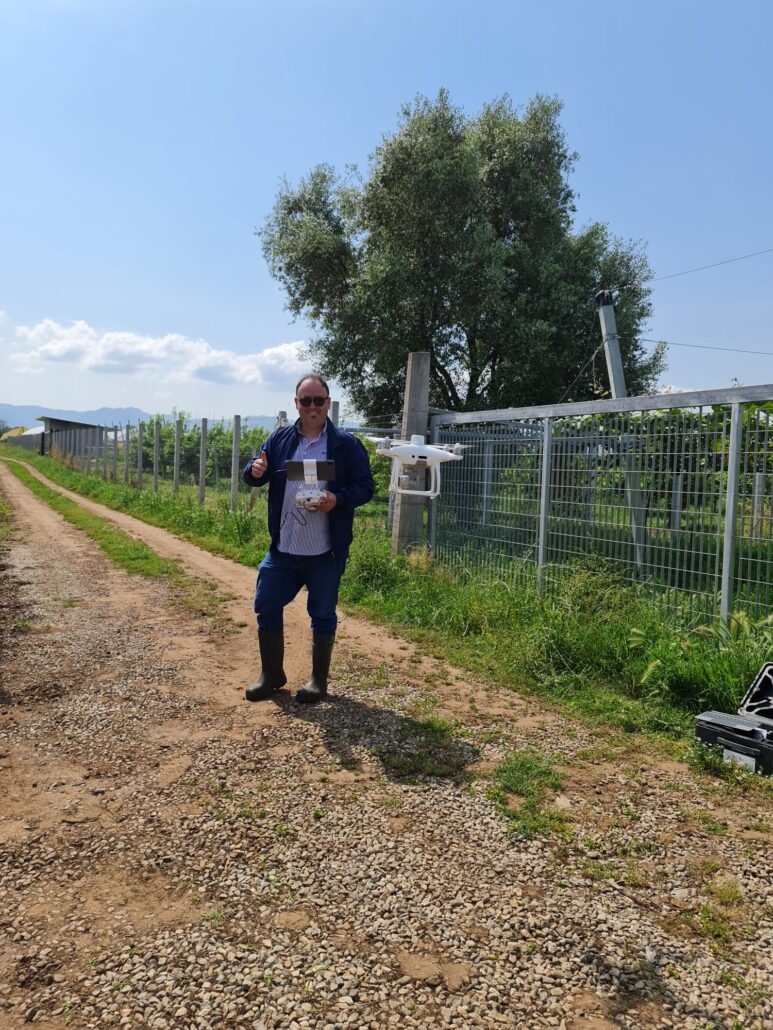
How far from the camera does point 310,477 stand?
4008mm

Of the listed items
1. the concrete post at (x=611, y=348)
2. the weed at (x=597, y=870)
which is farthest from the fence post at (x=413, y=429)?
the weed at (x=597, y=870)

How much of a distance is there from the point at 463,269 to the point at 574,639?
1442 centimetres

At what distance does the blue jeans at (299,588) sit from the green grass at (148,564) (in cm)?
183

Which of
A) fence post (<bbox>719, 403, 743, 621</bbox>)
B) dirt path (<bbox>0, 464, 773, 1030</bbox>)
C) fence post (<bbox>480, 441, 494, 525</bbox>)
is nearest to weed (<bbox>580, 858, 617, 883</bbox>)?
dirt path (<bbox>0, 464, 773, 1030</bbox>)

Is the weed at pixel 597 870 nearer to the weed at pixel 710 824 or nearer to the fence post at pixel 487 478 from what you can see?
the weed at pixel 710 824

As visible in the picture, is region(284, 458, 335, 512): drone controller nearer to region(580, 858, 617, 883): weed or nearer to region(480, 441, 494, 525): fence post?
region(580, 858, 617, 883): weed

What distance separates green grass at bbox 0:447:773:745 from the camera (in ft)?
13.9

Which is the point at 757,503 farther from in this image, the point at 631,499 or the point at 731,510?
the point at 631,499

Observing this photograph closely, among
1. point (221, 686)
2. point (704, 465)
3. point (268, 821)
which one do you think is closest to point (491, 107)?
point (704, 465)

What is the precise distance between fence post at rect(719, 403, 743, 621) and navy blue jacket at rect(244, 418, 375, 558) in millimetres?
2335

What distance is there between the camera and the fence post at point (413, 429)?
7.79 m

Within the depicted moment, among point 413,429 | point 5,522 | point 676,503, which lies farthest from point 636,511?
point 5,522

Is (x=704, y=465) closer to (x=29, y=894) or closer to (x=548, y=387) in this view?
(x=29, y=894)

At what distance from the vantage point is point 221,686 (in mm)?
4527
